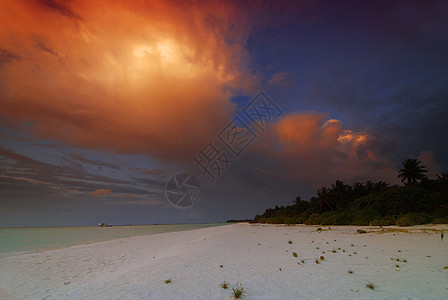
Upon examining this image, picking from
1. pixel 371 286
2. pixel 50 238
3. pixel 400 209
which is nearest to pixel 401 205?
pixel 400 209

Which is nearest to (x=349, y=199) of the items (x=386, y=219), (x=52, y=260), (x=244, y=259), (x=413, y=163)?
(x=413, y=163)

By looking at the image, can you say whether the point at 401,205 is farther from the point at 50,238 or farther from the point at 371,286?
the point at 50,238

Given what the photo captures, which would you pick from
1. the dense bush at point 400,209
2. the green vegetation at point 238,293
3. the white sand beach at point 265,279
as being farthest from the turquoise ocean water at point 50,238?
the dense bush at point 400,209

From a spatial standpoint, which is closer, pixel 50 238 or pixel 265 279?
pixel 265 279

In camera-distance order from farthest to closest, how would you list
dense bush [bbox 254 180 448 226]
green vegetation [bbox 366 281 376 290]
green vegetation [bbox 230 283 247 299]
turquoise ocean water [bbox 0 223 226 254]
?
dense bush [bbox 254 180 448 226] → turquoise ocean water [bbox 0 223 226 254] → green vegetation [bbox 366 281 376 290] → green vegetation [bbox 230 283 247 299]

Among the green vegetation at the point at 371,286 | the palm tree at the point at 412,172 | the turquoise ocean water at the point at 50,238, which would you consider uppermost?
the palm tree at the point at 412,172

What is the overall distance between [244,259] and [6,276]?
40.2 ft

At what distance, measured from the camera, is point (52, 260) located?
15.8m

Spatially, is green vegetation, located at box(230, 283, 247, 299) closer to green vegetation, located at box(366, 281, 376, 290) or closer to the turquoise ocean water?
green vegetation, located at box(366, 281, 376, 290)

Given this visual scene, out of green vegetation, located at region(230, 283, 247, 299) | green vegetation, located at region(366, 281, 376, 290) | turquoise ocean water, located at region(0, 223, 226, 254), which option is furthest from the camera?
turquoise ocean water, located at region(0, 223, 226, 254)

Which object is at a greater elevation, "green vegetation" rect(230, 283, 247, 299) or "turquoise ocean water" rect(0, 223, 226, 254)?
"turquoise ocean water" rect(0, 223, 226, 254)

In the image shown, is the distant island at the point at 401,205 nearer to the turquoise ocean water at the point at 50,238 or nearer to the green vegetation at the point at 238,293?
the green vegetation at the point at 238,293

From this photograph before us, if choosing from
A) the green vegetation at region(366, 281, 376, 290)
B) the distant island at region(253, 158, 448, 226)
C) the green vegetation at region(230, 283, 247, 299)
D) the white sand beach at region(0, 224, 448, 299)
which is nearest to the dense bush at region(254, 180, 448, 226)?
the distant island at region(253, 158, 448, 226)

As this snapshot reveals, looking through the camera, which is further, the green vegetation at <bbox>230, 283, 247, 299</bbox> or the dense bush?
the dense bush
